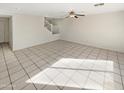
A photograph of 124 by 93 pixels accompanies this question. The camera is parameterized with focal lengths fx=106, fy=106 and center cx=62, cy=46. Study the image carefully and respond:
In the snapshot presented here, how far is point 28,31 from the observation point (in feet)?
20.6

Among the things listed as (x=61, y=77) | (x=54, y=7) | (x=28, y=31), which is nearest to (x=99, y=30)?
(x=54, y=7)

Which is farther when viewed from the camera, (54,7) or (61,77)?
(54,7)

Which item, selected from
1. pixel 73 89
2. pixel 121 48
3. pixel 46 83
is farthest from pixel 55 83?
pixel 121 48

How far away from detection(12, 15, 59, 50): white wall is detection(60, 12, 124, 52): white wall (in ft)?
7.08

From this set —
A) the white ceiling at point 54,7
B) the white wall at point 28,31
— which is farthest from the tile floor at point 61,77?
the white wall at point 28,31

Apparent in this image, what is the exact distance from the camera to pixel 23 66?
3402 mm

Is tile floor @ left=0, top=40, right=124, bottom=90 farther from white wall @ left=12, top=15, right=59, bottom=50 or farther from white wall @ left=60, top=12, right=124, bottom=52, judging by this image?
white wall @ left=12, top=15, right=59, bottom=50

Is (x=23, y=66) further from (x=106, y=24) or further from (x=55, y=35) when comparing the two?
(x=55, y=35)

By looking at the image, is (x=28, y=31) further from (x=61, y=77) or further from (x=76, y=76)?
(x=76, y=76)

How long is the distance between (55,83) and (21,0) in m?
2.56

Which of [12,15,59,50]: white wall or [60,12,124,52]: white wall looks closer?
[60,12,124,52]: white wall

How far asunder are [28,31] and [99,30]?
4.19 m

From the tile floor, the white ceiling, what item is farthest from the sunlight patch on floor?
the white ceiling

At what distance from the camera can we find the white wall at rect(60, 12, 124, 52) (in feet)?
17.5
